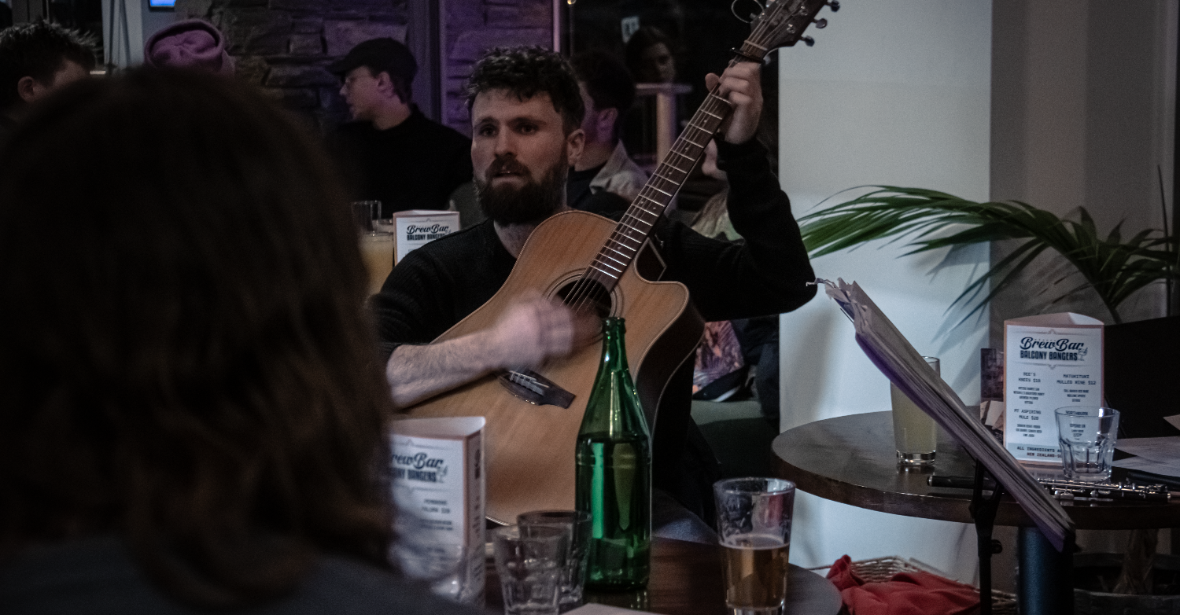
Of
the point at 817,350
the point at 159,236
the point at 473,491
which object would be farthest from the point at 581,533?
the point at 817,350

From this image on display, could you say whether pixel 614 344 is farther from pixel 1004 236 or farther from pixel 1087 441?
pixel 1004 236

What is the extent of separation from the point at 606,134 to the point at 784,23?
183 centimetres

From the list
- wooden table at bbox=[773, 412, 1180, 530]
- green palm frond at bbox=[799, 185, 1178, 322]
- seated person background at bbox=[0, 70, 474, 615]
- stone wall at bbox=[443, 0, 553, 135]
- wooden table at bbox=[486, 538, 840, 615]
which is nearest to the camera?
seated person background at bbox=[0, 70, 474, 615]

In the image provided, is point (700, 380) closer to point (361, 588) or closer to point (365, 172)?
point (365, 172)

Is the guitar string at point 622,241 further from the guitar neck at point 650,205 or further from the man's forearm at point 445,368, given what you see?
the man's forearm at point 445,368

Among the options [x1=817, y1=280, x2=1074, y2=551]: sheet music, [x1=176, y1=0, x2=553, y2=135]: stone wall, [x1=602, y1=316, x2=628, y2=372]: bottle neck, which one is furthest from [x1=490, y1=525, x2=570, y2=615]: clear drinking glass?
[x1=176, y1=0, x2=553, y2=135]: stone wall

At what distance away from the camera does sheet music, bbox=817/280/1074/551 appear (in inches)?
45.3

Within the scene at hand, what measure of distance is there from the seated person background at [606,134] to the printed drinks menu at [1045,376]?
2.13m

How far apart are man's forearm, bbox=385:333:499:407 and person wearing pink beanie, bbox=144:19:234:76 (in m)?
1.72

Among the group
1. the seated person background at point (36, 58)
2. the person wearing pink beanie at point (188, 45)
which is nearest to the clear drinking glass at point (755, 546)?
the person wearing pink beanie at point (188, 45)

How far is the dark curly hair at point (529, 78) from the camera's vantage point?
2.37 m

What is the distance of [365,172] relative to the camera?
4.25m

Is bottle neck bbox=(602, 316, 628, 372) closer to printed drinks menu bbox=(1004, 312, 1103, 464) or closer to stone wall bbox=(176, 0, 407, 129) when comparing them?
printed drinks menu bbox=(1004, 312, 1103, 464)

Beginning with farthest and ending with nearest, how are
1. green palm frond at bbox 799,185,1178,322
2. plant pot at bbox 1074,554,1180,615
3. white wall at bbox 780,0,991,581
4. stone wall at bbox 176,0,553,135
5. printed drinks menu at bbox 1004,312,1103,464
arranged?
stone wall at bbox 176,0,553,135, white wall at bbox 780,0,991,581, green palm frond at bbox 799,185,1178,322, plant pot at bbox 1074,554,1180,615, printed drinks menu at bbox 1004,312,1103,464
